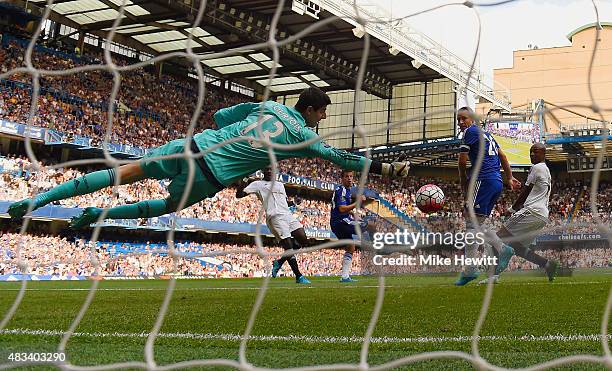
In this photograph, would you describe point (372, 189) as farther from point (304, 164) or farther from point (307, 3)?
point (307, 3)

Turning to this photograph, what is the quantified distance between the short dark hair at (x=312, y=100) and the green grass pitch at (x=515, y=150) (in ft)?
92.9

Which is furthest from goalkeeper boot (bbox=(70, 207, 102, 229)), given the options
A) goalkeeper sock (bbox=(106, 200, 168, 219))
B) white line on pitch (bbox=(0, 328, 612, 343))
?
white line on pitch (bbox=(0, 328, 612, 343))

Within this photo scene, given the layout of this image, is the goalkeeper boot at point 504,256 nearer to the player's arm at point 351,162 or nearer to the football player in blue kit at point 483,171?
the football player in blue kit at point 483,171

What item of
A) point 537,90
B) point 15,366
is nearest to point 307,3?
point 15,366

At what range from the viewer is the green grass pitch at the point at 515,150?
3116 centimetres

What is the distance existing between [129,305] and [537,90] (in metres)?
36.4

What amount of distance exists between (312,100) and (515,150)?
95.4ft

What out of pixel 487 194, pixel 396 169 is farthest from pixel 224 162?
pixel 487 194

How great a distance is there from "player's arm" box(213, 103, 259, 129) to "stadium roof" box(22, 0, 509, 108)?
1516cm

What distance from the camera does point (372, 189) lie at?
2709 centimetres

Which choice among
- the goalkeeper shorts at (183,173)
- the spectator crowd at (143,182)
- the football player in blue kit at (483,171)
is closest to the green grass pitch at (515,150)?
the spectator crowd at (143,182)

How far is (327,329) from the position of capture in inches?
164

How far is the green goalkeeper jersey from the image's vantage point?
13.1ft

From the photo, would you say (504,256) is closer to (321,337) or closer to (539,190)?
(539,190)
